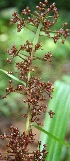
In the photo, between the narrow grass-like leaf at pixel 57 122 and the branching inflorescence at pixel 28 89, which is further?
the narrow grass-like leaf at pixel 57 122

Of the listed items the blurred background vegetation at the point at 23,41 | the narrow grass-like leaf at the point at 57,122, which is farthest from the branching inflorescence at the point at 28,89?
the blurred background vegetation at the point at 23,41

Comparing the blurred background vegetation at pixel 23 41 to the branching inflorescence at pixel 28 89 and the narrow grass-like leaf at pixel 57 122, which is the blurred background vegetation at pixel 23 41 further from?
the branching inflorescence at pixel 28 89

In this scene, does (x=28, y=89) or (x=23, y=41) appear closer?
(x=28, y=89)

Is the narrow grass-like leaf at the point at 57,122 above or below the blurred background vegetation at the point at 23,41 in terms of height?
below

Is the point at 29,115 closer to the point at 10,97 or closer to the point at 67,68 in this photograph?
the point at 10,97

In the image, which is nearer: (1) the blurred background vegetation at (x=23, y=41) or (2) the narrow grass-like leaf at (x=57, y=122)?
(2) the narrow grass-like leaf at (x=57, y=122)

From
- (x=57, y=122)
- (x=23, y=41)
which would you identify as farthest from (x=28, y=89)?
(x=23, y=41)

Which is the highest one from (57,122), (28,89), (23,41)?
(23,41)

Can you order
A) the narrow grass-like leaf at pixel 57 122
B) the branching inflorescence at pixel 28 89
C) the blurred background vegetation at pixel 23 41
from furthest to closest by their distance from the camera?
the blurred background vegetation at pixel 23 41, the narrow grass-like leaf at pixel 57 122, the branching inflorescence at pixel 28 89

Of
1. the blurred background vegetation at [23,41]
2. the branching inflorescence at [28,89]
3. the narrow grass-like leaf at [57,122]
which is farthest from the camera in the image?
the blurred background vegetation at [23,41]

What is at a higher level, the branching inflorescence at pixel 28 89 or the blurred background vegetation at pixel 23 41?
the blurred background vegetation at pixel 23 41

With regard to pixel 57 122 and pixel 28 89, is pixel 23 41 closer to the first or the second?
pixel 57 122
